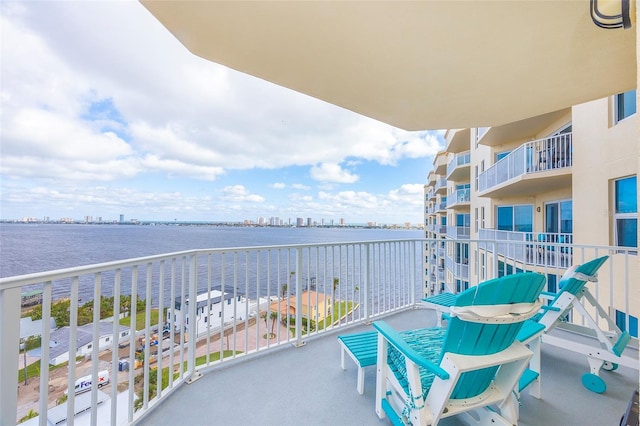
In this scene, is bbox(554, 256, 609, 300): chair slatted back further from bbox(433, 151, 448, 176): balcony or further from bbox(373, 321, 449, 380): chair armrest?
bbox(433, 151, 448, 176): balcony

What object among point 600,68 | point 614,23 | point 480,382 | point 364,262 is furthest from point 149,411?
point 600,68

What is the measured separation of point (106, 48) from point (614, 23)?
8.38m

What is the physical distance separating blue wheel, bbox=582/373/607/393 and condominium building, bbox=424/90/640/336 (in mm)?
985

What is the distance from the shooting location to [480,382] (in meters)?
1.46

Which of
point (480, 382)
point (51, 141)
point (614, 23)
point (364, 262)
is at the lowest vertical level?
Result: point (480, 382)

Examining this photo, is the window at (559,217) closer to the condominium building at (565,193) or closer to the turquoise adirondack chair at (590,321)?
the condominium building at (565,193)

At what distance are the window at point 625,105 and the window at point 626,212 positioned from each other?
1.13 m

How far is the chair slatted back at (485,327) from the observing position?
1.29 meters

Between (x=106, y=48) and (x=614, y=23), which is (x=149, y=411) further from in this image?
(x=106, y=48)

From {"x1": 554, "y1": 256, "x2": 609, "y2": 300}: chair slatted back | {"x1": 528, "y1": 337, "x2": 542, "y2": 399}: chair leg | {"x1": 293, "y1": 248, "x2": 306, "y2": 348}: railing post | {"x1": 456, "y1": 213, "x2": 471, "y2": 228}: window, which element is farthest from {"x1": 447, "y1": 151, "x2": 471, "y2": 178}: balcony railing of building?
{"x1": 293, "y1": 248, "x2": 306, "y2": 348}: railing post

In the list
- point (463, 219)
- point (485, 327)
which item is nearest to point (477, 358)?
point (485, 327)

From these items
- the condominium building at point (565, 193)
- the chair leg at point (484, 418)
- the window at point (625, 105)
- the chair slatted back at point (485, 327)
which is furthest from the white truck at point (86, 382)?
the window at point (625, 105)

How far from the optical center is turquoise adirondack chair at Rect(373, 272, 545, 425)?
4.24ft

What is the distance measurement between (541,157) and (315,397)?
7.94 meters
